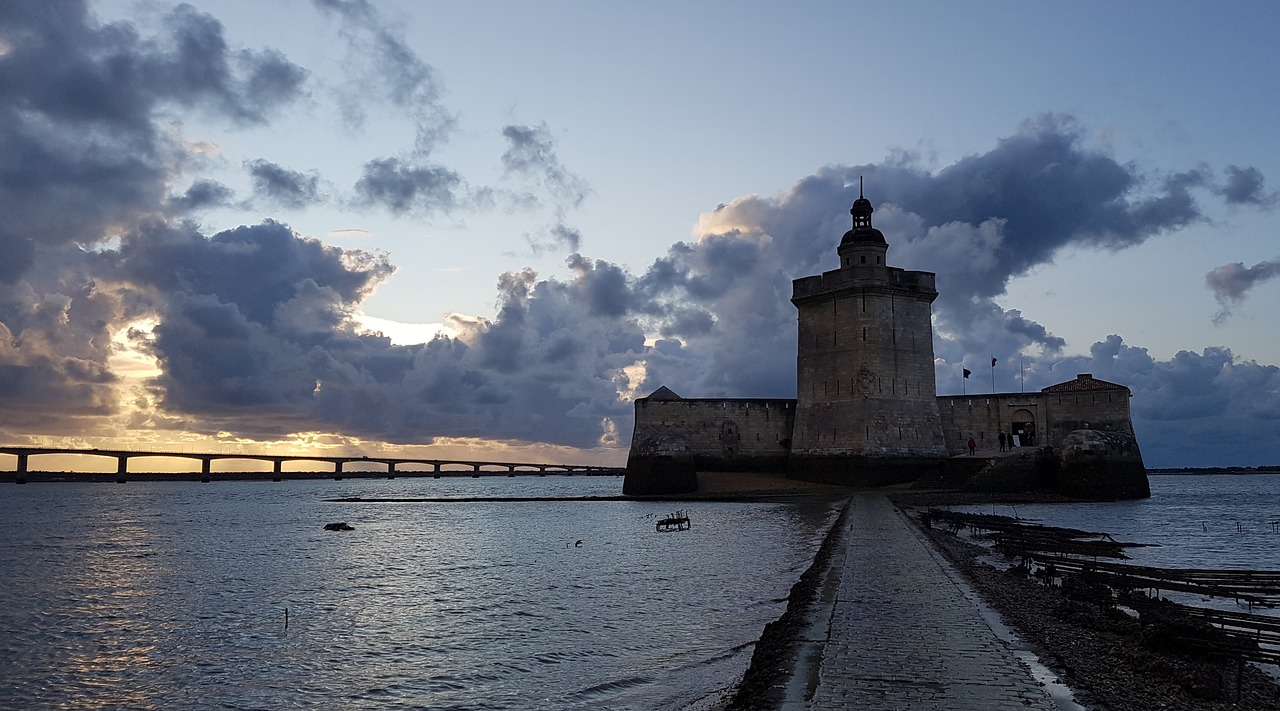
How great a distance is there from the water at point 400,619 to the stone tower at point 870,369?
18092 mm

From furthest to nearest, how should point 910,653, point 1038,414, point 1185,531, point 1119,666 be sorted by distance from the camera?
point 1038,414
point 1185,531
point 1119,666
point 910,653

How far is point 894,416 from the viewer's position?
58219mm

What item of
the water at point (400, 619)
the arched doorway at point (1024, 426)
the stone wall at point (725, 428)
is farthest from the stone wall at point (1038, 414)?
the water at point (400, 619)

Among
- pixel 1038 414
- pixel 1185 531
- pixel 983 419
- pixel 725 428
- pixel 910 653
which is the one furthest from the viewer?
pixel 725 428

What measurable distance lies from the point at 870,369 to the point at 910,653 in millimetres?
48793

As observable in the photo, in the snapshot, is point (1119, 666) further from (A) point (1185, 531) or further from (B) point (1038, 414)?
(B) point (1038, 414)

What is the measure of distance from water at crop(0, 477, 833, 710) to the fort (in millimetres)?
18572

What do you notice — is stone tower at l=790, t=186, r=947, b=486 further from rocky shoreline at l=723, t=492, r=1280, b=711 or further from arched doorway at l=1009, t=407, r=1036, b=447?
rocky shoreline at l=723, t=492, r=1280, b=711

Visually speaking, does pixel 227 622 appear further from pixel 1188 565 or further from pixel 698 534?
pixel 1188 565

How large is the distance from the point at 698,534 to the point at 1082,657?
90.9 ft

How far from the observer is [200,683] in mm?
14211

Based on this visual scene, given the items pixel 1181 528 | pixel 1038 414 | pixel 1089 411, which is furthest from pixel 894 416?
pixel 1181 528

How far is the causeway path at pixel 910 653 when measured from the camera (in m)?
8.90

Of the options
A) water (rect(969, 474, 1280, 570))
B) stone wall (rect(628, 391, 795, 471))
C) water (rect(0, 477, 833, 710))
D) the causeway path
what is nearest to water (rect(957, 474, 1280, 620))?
water (rect(969, 474, 1280, 570))
